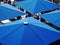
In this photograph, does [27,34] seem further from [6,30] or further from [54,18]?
[54,18]

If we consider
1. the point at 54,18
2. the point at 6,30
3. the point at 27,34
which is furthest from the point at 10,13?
the point at 27,34

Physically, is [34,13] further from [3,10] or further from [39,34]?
[39,34]

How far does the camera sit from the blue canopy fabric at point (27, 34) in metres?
5.95

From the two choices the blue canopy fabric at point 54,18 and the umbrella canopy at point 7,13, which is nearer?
the blue canopy fabric at point 54,18

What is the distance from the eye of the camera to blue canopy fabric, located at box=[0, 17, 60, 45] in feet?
19.5

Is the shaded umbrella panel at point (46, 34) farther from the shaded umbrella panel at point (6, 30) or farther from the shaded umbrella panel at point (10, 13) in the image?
the shaded umbrella panel at point (10, 13)

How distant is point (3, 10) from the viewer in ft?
28.9

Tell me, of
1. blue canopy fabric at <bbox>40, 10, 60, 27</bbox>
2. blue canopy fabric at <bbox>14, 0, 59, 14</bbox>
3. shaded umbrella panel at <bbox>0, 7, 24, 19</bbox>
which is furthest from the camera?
blue canopy fabric at <bbox>14, 0, 59, 14</bbox>

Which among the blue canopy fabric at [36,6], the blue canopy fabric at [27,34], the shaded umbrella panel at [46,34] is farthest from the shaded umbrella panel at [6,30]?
the blue canopy fabric at [36,6]

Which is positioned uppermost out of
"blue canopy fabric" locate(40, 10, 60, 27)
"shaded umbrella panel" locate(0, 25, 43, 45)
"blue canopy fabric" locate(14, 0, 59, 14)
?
"blue canopy fabric" locate(14, 0, 59, 14)

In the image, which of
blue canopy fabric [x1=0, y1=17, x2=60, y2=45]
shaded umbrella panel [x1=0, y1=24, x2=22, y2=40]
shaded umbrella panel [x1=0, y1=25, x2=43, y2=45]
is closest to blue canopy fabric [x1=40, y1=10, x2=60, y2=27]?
blue canopy fabric [x1=0, y1=17, x2=60, y2=45]

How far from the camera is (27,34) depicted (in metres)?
A: 6.16

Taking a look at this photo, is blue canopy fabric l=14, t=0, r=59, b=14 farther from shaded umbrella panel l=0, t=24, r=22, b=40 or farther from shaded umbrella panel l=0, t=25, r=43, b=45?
shaded umbrella panel l=0, t=25, r=43, b=45

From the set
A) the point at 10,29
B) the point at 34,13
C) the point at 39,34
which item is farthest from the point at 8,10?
the point at 39,34
